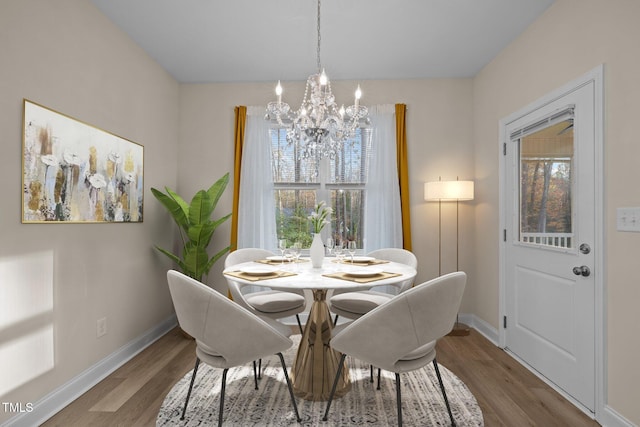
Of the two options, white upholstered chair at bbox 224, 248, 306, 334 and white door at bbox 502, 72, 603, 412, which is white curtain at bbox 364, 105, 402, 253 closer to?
white door at bbox 502, 72, 603, 412

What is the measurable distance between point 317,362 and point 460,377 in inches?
45.0

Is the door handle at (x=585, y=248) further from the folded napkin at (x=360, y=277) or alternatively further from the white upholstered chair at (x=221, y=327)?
the white upholstered chair at (x=221, y=327)

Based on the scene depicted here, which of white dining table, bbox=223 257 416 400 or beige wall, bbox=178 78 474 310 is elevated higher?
beige wall, bbox=178 78 474 310

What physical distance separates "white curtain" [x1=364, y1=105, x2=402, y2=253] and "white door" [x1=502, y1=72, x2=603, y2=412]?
3.69ft

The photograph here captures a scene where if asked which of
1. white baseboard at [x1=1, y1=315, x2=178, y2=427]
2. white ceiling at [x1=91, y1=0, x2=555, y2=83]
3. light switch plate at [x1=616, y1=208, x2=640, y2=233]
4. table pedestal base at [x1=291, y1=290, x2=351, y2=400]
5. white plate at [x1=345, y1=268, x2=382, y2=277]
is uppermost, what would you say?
white ceiling at [x1=91, y1=0, x2=555, y2=83]

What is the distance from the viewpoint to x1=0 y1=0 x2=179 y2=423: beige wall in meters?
1.96

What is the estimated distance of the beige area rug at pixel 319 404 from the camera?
210 centimetres

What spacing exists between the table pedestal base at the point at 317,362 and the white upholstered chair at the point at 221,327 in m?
0.50

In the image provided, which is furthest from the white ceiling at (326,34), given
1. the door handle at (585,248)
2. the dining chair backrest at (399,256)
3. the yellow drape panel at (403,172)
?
the dining chair backrest at (399,256)

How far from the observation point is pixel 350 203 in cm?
411

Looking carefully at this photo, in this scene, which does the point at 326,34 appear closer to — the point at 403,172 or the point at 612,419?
the point at 403,172

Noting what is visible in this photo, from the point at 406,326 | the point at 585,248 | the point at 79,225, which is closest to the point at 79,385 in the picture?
the point at 79,225

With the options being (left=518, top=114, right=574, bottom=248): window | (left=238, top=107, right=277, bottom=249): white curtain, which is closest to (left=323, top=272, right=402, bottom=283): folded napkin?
(left=518, top=114, right=574, bottom=248): window

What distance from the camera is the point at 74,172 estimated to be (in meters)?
2.43
